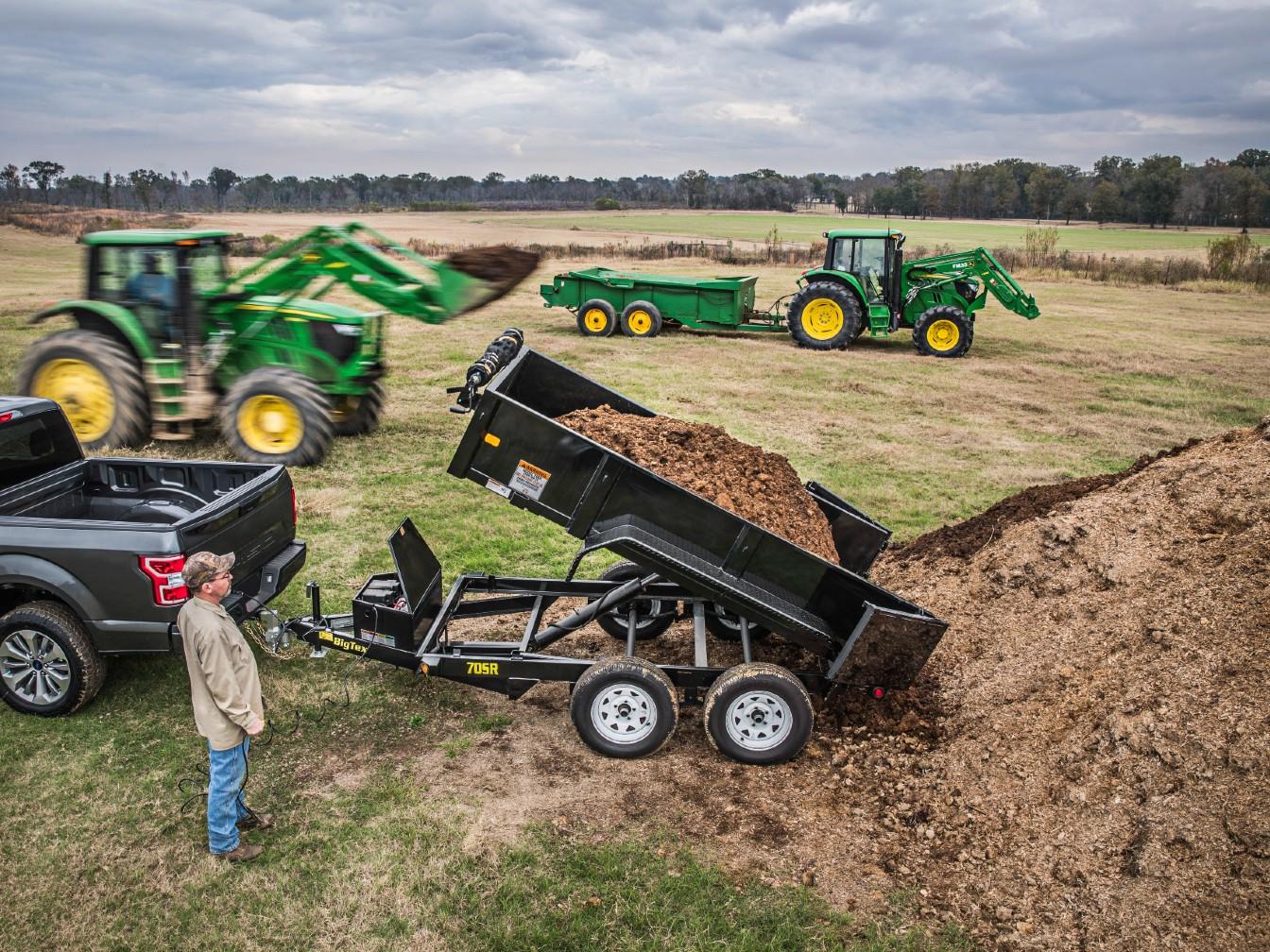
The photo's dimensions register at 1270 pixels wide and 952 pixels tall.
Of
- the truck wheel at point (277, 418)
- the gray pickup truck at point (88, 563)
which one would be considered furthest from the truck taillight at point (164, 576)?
the truck wheel at point (277, 418)

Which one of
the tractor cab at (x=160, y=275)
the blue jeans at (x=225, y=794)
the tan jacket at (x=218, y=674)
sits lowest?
the blue jeans at (x=225, y=794)

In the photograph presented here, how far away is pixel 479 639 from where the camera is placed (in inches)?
293

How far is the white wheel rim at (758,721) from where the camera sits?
559 centimetres

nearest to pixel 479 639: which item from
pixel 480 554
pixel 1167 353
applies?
pixel 480 554

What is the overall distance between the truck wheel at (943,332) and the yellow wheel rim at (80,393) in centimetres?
1605

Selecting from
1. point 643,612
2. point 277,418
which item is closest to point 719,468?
point 643,612

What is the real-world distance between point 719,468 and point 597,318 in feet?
54.1

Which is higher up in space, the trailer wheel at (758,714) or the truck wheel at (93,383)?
the truck wheel at (93,383)

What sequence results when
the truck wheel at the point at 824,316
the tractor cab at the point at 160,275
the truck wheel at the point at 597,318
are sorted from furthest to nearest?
the truck wheel at the point at 597,318, the truck wheel at the point at 824,316, the tractor cab at the point at 160,275

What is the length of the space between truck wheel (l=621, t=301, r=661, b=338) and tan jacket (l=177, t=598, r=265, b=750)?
18262 mm

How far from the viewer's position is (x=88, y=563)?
18.7ft

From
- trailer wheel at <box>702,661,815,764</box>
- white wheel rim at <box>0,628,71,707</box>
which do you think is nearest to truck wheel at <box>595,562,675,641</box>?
trailer wheel at <box>702,661,815,764</box>

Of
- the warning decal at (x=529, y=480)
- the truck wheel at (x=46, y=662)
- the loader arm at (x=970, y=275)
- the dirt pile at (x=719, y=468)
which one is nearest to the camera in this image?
the warning decal at (x=529, y=480)

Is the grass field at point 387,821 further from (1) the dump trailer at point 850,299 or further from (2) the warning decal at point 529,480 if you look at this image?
(1) the dump trailer at point 850,299
